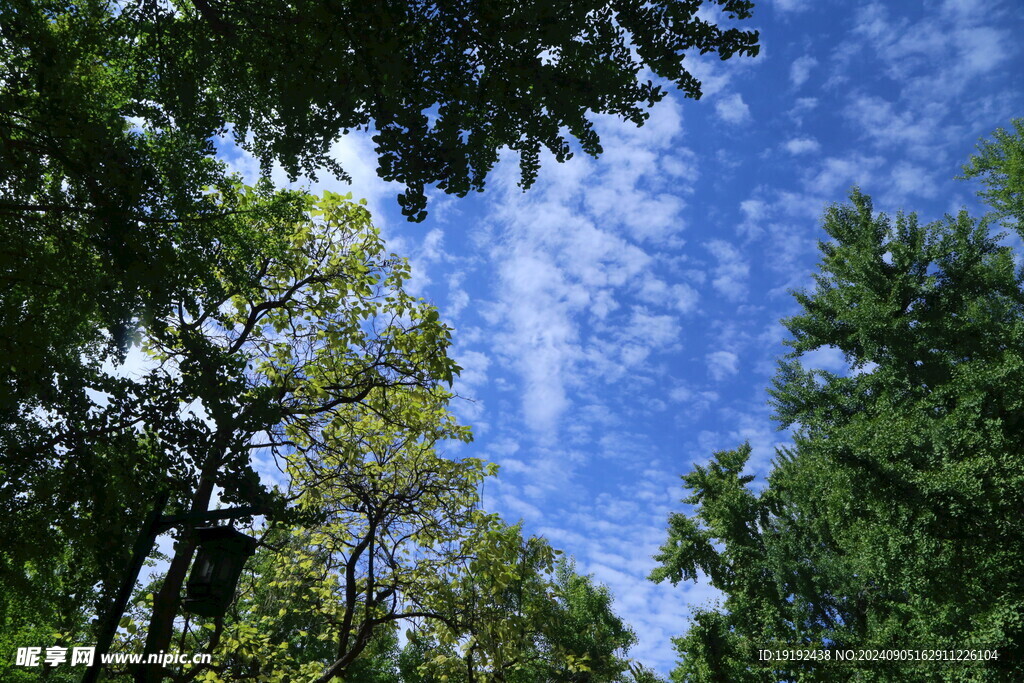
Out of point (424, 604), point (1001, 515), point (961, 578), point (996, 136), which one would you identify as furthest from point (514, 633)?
point (996, 136)

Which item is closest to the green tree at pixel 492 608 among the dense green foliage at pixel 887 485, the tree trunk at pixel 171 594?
the tree trunk at pixel 171 594

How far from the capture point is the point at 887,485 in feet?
48.2

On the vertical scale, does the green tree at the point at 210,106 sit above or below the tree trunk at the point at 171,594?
above

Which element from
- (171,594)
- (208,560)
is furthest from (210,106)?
(171,594)

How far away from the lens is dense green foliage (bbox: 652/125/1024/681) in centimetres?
1434

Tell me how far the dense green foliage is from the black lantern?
1358cm

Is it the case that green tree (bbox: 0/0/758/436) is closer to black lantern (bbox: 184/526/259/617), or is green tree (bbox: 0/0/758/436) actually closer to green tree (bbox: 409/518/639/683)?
black lantern (bbox: 184/526/259/617)

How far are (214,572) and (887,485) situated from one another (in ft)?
48.1

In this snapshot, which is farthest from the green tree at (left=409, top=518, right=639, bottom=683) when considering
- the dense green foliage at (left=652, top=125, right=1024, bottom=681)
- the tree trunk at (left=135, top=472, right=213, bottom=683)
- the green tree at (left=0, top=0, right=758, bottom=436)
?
the dense green foliage at (left=652, top=125, right=1024, bottom=681)

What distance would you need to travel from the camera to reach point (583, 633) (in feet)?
99.2

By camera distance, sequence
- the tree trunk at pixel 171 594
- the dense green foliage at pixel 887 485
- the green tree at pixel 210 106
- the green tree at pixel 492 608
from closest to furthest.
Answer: the green tree at pixel 210 106
the tree trunk at pixel 171 594
the green tree at pixel 492 608
the dense green foliage at pixel 887 485

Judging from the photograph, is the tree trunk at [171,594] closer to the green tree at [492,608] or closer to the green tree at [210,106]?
the green tree at [210,106]

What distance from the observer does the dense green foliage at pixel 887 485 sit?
14.3 metres

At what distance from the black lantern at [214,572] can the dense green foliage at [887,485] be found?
13.6 meters
